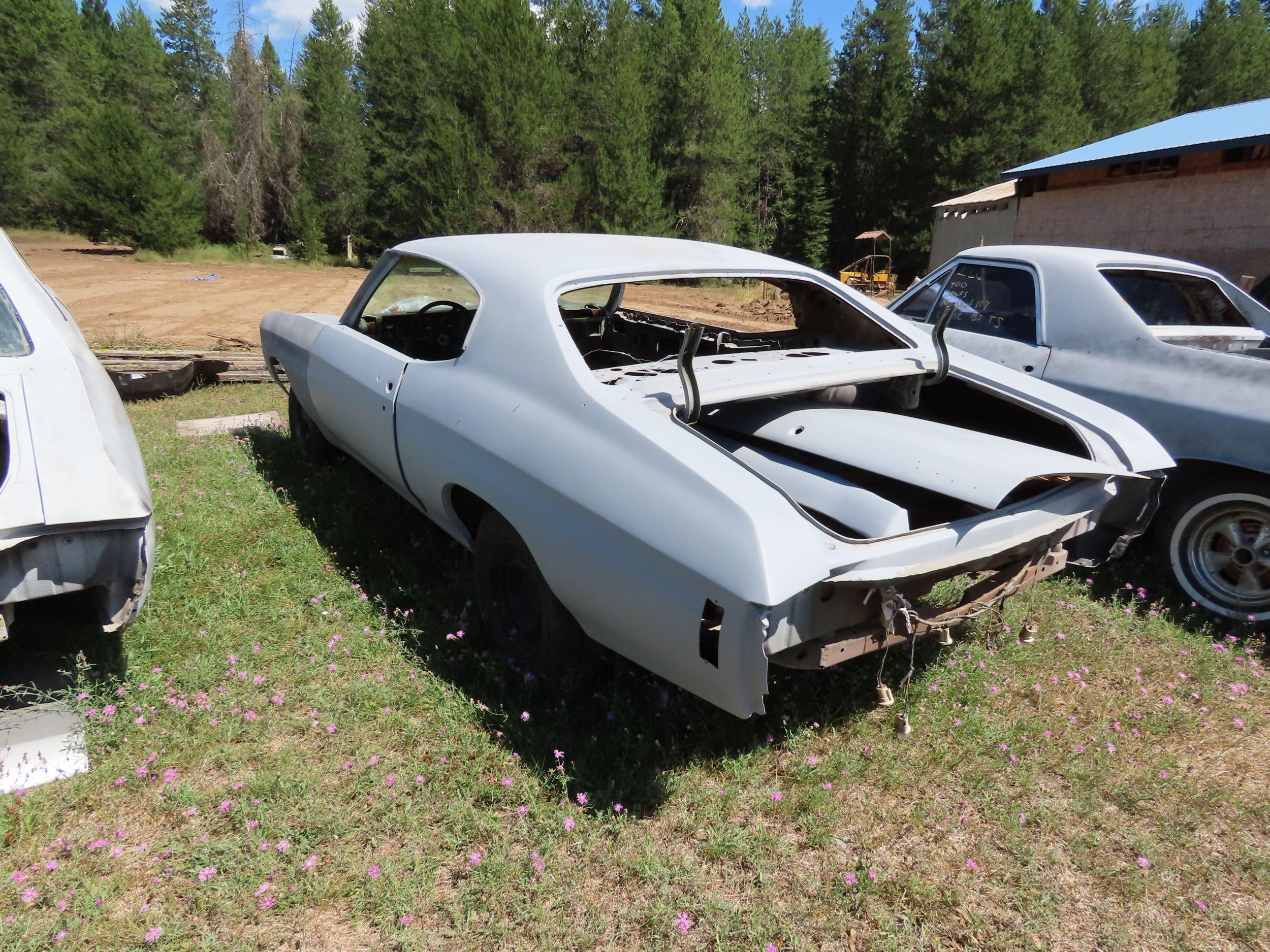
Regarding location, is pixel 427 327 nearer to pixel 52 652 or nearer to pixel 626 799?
pixel 52 652

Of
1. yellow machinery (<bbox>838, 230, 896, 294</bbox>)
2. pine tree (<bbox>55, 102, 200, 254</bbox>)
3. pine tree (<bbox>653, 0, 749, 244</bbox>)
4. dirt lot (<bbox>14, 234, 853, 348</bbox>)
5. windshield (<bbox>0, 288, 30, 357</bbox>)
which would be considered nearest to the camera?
windshield (<bbox>0, 288, 30, 357</bbox>)

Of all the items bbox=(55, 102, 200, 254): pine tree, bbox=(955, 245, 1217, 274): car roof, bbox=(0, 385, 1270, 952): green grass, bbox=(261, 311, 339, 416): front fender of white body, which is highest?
bbox=(55, 102, 200, 254): pine tree

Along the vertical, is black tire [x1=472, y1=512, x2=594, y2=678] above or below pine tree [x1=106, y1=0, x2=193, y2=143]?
below

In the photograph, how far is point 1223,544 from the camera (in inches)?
143

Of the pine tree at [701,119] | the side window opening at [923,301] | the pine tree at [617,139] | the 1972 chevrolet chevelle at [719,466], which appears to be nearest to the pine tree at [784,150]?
the pine tree at [701,119]

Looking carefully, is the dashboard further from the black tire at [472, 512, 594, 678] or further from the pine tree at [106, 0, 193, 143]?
the pine tree at [106, 0, 193, 143]

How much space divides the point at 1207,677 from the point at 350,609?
3626 mm

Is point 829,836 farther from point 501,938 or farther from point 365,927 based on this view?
point 365,927

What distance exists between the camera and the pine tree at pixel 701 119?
32.2 meters

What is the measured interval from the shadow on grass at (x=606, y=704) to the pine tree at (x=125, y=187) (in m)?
37.3

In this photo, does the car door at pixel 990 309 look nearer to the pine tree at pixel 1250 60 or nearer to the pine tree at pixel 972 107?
the pine tree at pixel 972 107

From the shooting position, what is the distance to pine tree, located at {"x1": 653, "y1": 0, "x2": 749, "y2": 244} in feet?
106

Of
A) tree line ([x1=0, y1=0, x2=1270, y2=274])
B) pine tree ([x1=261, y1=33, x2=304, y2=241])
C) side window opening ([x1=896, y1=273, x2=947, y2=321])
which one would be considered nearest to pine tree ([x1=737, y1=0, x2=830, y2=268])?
tree line ([x1=0, y1=0, x2=1270, y2=274])

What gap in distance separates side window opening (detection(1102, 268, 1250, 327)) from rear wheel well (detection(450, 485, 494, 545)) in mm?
3648
